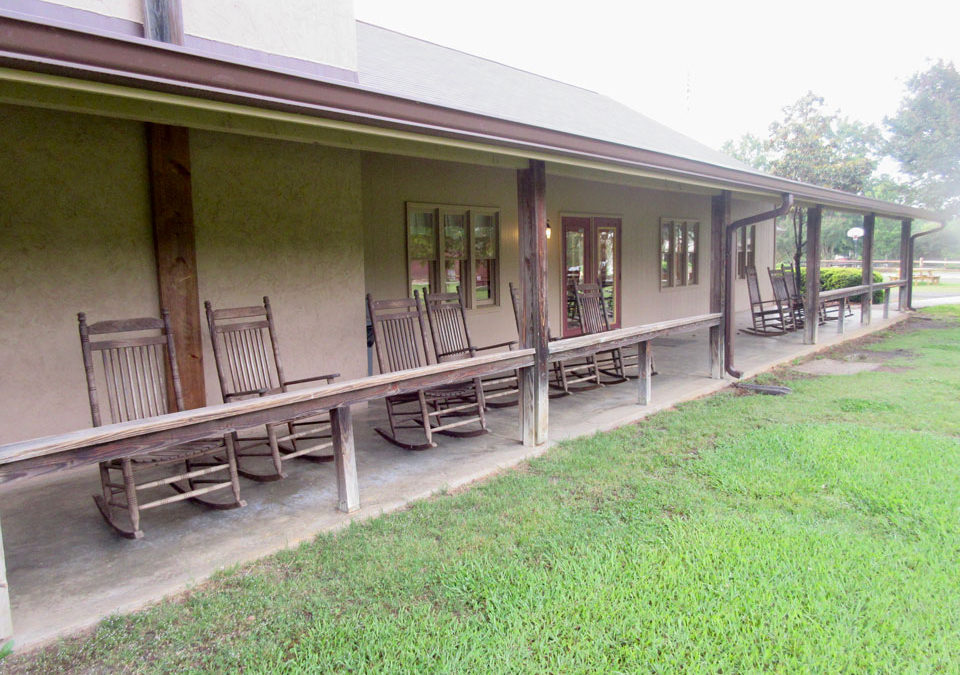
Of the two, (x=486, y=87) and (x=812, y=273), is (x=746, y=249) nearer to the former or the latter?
(x=812, y=273)

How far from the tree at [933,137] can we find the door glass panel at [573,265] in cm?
3476

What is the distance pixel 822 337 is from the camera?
31.7ft

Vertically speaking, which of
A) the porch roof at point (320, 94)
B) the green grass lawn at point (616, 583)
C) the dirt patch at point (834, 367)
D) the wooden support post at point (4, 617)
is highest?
the porch roof at point (320, 94)

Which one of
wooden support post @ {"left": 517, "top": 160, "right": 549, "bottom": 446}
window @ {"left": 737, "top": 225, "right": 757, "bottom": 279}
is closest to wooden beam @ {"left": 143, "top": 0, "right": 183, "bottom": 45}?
wooden support post @ {"left": 517, "top": 160, "right": 549, "bottom": 446}

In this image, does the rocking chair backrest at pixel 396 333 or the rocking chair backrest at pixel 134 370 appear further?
the rocking chair backrest at pixel 396 333

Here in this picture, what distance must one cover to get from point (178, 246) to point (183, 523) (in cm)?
210

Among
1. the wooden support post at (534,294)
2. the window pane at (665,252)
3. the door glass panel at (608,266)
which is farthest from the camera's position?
the window pane at (665,252)

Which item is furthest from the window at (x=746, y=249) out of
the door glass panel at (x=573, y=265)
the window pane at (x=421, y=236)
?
the window pane at (x=421, y=236)

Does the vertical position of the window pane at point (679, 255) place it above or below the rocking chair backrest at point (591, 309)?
above

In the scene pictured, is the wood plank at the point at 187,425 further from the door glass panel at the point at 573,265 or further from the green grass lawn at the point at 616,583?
the door glass panel at the point at 573,265

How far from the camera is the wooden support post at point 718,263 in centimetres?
654

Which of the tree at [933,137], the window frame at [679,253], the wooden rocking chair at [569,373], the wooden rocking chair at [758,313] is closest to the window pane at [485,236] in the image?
the wooden rocking chair at [569,373]

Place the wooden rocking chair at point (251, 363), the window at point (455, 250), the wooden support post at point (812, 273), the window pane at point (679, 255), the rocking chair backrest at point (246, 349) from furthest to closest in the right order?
1. the window pane at point (679, 255)
2. the wooden support post at point (812, 273)
3. the window at point (455, 250)
4. the rocking chair backrest at point (246, 349)
5. the wooden rocking chair at point (251, 363)

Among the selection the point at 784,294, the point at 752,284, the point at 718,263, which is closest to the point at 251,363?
the point at 718,263
